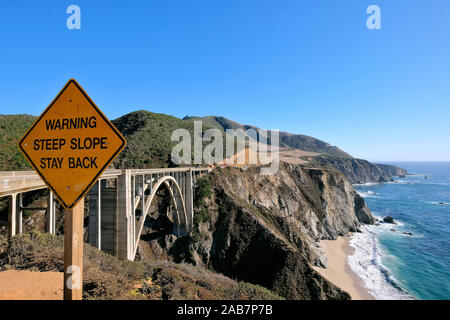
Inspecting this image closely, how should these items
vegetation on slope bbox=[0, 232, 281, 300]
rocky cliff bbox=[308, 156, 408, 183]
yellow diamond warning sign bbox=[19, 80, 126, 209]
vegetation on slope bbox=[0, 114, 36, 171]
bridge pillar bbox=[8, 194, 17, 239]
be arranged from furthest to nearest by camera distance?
rocky cliff bbox=[308, 156, 408, 183], vegetation on slope bbox=[0, 114, 36, 171], bridge pillar bbox=[8, 194, 17, 239], vegetation on slope bbox=[0, 232, 281, 300], yellow diamond warning sign bbox=[19, 80, 126, 209]

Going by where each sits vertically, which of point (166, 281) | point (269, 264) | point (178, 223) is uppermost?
point (166, 281)

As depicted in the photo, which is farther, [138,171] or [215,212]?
[215,212]

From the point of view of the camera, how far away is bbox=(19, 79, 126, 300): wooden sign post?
7.73 feet

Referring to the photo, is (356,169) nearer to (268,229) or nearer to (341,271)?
(341,271)

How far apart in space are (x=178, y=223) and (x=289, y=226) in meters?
17.4

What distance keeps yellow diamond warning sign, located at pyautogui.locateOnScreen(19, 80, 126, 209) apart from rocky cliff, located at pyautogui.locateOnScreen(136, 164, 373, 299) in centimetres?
2403

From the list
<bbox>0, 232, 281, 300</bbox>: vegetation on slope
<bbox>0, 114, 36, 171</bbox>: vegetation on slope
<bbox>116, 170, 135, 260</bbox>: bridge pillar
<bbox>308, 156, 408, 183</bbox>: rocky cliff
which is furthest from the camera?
<bbox>308, 156, 408, 183</bbox>: rocky cliff

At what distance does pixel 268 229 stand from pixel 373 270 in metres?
16.8

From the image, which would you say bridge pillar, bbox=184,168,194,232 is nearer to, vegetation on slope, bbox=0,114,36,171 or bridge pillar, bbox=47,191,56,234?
vegetation on slope, bbox=0,114,36,171

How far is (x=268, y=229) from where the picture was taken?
28656 mm

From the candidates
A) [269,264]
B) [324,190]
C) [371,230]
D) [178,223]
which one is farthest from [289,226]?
[371,230]

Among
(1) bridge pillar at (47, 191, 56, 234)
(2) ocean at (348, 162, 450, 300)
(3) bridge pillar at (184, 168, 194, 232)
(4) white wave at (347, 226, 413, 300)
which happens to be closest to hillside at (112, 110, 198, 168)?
(3) bridge pillar at (184, 168, 194, 232)

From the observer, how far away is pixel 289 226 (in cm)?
3344
